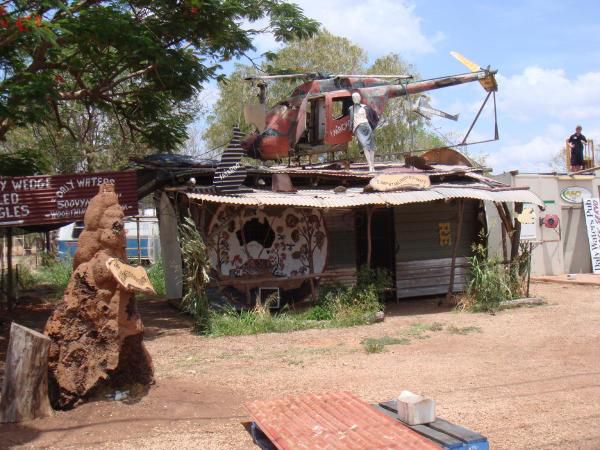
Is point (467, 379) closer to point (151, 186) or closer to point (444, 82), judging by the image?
point (151, 186)

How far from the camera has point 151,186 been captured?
11477mm

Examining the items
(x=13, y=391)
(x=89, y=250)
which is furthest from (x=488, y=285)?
(x=13, y=391)

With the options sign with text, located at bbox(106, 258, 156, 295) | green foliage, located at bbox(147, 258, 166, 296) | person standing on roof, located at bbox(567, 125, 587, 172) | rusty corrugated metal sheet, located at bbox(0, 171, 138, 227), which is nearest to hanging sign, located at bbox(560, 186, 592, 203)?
person standing on roof, located at bbox(567, 125, 587, 172)

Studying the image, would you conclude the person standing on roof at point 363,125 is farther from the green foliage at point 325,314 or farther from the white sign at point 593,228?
the white sign at point 593,228

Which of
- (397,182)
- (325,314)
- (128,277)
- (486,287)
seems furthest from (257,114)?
(128,277)

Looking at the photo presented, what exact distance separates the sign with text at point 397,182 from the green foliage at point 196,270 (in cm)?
→ 350

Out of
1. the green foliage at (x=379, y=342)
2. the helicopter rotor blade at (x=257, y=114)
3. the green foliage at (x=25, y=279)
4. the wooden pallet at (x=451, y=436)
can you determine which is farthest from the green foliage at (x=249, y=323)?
the green foliage at (x=25, y=279)

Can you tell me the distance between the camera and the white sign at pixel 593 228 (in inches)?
676

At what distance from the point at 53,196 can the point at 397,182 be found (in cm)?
628

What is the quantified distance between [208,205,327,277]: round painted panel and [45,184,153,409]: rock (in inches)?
179

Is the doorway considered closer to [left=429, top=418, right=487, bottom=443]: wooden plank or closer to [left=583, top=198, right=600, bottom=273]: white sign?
[left=583, top=198, right=600, bottom=273]: white sign

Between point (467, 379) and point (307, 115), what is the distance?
7.78 meters

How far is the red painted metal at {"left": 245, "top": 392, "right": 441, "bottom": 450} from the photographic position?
4.08 m

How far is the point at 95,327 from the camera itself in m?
6.07
